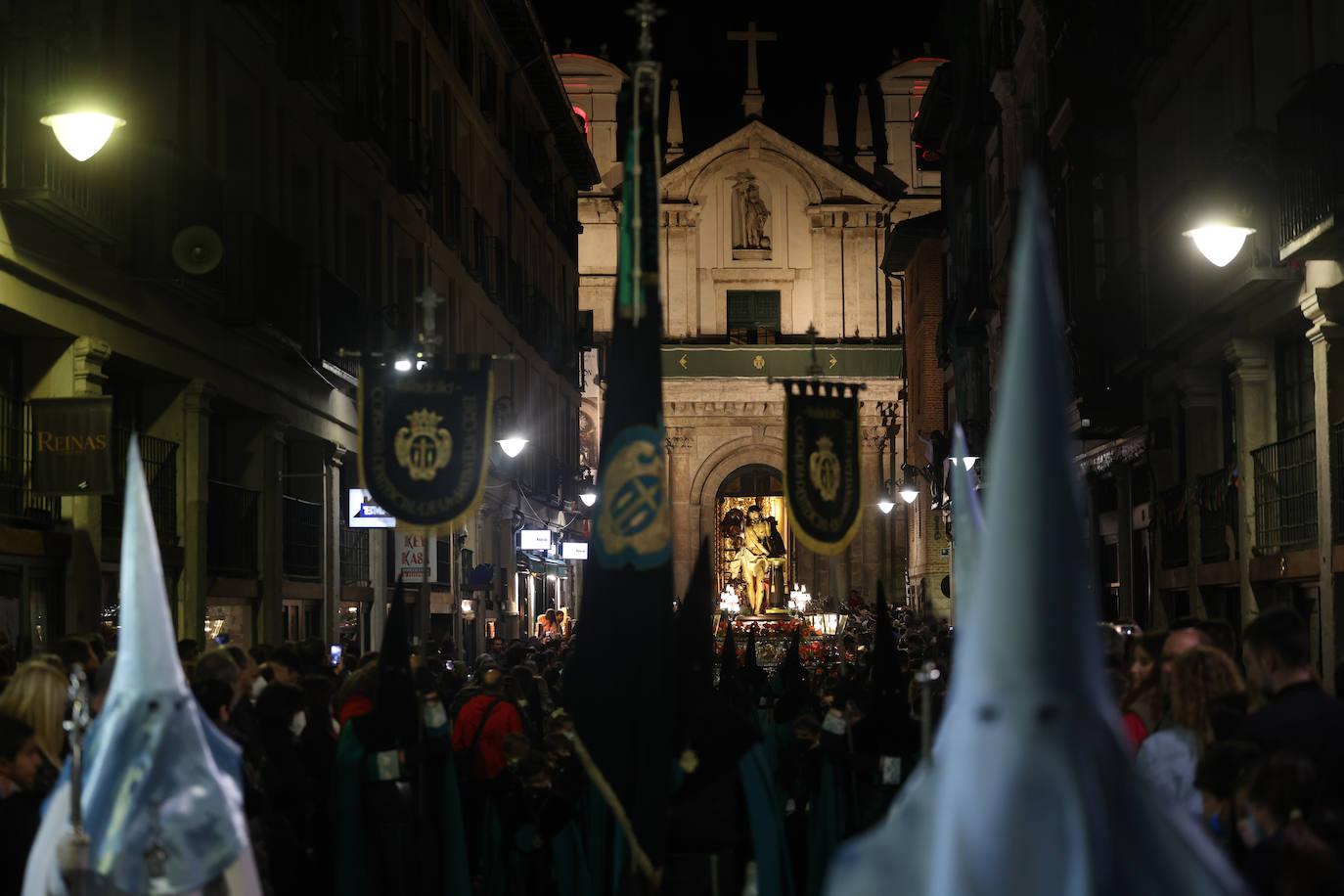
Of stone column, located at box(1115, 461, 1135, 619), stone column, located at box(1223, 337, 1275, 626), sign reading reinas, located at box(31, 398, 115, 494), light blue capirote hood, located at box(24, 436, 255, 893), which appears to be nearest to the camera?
light blue capirote hood, located at box(24, 436, 255, 893)

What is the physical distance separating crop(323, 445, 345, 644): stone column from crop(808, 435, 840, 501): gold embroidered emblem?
1044 centimetres

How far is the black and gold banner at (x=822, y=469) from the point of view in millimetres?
15141

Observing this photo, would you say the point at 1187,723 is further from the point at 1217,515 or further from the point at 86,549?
the point at 1217,515

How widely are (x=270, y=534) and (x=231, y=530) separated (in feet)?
4.50

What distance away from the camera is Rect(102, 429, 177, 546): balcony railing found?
17.0 meters

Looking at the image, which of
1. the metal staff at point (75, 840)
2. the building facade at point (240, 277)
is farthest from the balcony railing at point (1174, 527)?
→ the metal staff at point (75, 840)

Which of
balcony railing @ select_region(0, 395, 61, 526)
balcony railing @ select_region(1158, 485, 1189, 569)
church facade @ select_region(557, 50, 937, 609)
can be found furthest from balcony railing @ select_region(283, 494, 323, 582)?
church facade @ select_region(557, 50, 937, 609)

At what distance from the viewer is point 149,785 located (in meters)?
5.19

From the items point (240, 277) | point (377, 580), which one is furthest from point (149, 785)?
point (377, 580)

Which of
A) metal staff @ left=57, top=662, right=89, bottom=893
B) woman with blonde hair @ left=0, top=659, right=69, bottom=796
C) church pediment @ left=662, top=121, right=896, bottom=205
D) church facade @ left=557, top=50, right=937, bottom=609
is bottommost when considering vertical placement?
metal staff @ left=57, top=662, right=89, bottom=893

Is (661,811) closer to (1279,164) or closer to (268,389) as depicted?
(1279,164)

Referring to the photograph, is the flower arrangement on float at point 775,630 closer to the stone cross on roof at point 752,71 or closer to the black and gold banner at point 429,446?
the black and gold banner at point 429,446

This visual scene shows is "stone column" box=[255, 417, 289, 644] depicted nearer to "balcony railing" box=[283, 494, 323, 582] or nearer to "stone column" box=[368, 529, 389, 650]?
"balcony railing" box=[283, 494, 323, 582]

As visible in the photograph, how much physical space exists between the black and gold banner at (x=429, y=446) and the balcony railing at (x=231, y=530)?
12.6ft
